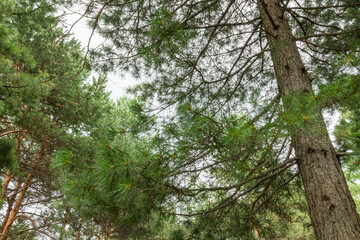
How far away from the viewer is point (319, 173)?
6.72ft

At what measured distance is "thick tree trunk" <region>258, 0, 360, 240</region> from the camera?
1.74m

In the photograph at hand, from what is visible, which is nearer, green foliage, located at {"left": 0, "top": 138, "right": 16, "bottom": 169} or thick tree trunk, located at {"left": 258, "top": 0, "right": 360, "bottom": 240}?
thick tree trunk, located at {"left": 258, "top": 0, "right": 360, "bottom": 240}

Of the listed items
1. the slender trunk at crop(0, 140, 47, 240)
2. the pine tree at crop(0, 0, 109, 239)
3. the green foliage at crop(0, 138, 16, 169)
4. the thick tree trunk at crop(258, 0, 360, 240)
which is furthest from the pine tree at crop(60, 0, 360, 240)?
the slender trunk at crop(0, 140, 47, 240)

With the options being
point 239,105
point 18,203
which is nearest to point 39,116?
point 18,203

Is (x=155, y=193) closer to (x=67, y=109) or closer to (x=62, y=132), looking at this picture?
(x=62, y=132)

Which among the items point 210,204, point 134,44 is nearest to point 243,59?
point 134,44

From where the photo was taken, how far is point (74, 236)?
26.3 ft

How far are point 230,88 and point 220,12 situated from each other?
1324 mm

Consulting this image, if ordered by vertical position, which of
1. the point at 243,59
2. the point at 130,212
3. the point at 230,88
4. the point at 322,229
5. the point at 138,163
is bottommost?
the point at 322,229

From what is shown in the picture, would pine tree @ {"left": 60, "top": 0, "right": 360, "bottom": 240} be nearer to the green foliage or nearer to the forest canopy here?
the forest canopy

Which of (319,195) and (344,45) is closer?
(319,195)

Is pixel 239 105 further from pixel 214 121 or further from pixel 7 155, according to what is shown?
pixel 7 155

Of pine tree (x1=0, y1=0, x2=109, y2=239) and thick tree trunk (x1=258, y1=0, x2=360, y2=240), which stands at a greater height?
pine tree (x1=0, y1=0, x2=109, y2=239)

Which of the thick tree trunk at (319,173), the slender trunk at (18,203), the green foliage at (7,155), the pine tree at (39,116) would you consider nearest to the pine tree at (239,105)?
the thick tree trunk at (319,173)
